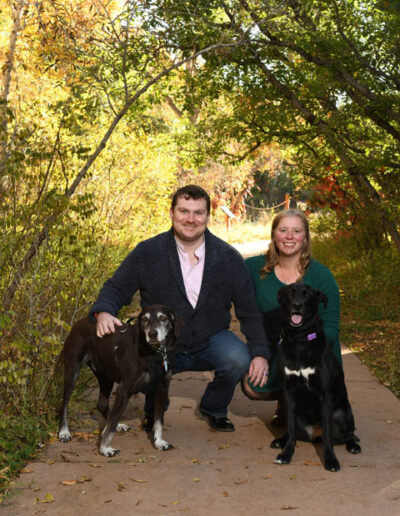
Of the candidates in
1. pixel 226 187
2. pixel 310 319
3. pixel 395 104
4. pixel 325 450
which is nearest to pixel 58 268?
pixel 310 319

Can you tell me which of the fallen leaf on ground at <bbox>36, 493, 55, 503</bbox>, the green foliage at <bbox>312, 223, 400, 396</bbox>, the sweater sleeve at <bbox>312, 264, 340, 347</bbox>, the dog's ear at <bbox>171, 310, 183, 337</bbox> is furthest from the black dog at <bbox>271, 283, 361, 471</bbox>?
the green foliage at <bbox>312, 223, 400, 396</bbox>

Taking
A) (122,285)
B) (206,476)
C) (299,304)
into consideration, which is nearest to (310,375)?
(299,304)

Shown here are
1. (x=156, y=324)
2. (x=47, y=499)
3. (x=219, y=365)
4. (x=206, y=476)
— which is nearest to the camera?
(x=47, y=499)

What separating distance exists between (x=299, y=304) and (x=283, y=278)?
31.3 inches

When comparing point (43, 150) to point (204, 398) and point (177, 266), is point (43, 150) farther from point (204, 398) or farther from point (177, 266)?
point (204, 398)

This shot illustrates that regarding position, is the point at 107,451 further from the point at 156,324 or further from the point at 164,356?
the point at 156,324

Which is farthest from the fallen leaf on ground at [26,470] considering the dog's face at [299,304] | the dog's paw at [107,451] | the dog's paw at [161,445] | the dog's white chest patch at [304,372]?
the dog's face at [299,304]

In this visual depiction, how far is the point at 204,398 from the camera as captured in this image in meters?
5.23

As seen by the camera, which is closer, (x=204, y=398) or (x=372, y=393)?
(x=204, y=398)

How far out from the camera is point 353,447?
454 centimetres

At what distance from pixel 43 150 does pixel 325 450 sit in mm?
2894

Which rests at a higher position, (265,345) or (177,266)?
(177,266)

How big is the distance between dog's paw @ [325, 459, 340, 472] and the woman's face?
1547 mm

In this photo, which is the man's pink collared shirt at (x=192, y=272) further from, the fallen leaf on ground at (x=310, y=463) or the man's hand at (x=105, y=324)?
the fallen leaf on ground at (x=310, y=463)
